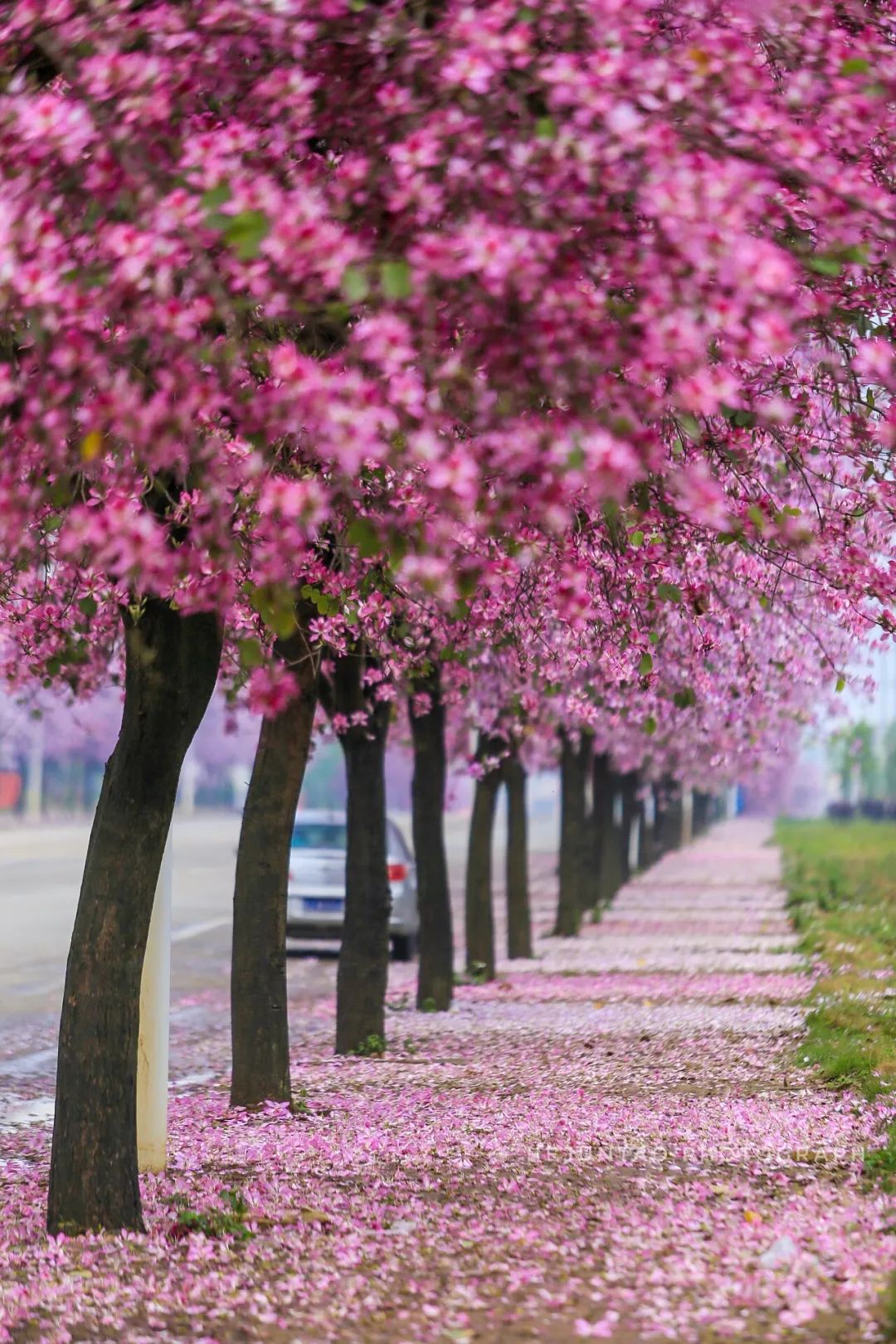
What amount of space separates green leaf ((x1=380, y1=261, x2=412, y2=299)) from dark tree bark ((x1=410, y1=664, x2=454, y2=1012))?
1228 centimetres

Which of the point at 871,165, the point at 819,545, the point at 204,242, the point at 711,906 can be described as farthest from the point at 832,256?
the point at 711,906

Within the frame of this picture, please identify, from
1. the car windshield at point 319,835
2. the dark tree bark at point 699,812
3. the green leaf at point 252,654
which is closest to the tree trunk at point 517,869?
the car windshield at point 319,835

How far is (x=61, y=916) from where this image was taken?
91.6 feet

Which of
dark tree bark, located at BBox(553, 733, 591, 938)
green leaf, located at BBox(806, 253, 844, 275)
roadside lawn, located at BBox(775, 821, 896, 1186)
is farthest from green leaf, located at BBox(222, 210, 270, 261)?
dark tree bark, located at BBox(553, 733, 591, 938)

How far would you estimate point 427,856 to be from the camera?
17125mm

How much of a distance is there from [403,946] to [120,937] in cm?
1721

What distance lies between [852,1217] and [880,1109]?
260 cm

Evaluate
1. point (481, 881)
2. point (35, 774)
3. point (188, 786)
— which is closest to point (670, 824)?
point (35, 774)

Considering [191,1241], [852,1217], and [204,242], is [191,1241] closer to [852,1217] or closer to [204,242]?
[852,1217]

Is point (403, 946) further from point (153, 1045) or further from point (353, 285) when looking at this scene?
point (353, 285)

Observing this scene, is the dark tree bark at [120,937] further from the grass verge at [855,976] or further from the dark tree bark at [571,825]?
the dark tree bark at [571,825]

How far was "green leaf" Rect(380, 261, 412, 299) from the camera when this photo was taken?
4531mm

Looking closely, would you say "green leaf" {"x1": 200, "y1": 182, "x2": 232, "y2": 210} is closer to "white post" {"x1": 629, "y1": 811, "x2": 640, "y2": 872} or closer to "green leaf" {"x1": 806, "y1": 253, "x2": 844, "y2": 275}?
"green leaf" {"x1": 806, "y1": 253, "x2": 844, "y2": 275}

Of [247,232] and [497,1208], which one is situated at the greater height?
Answer: [247,232]
